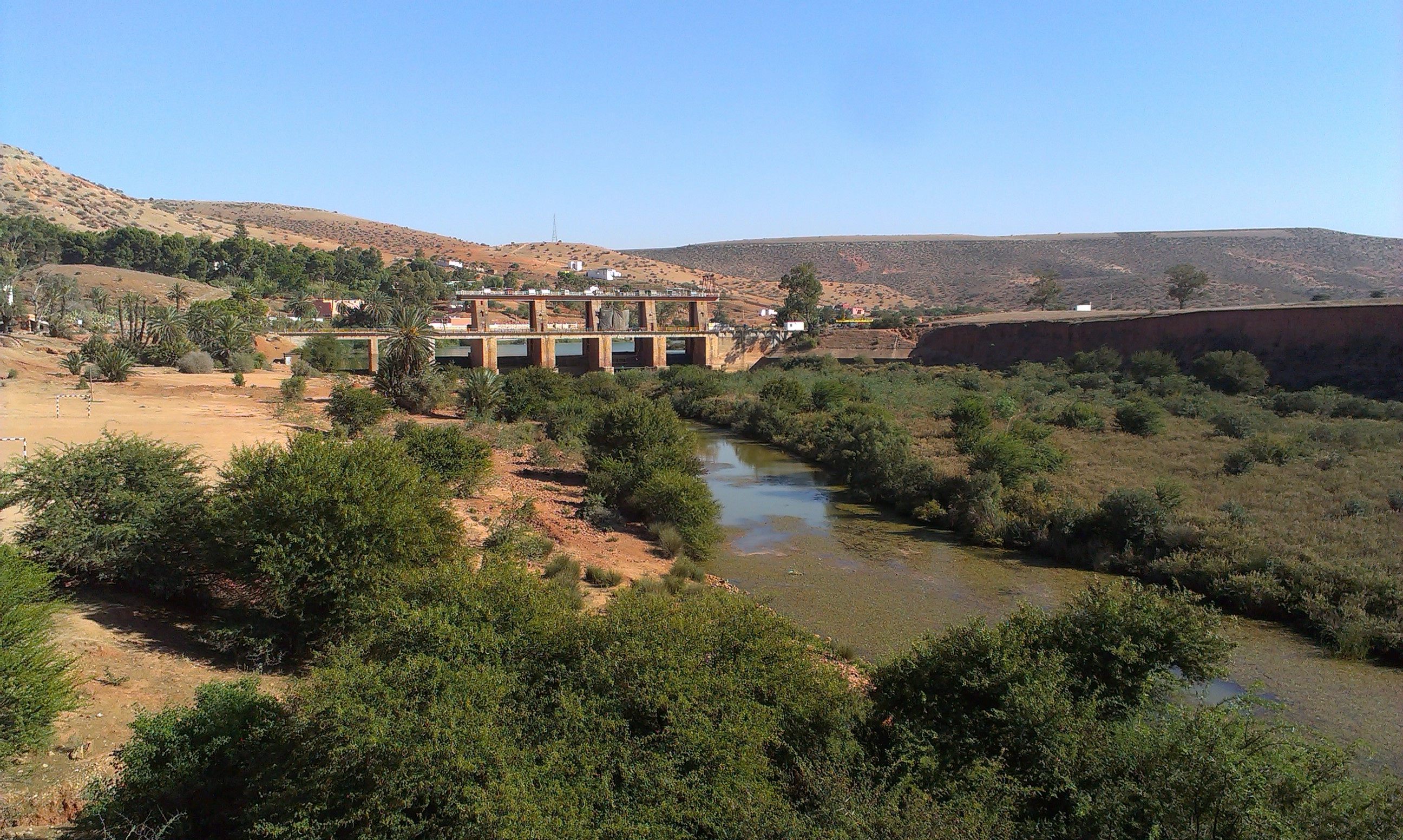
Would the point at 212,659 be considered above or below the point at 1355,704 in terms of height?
above

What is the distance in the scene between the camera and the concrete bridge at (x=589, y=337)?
59.2 meters

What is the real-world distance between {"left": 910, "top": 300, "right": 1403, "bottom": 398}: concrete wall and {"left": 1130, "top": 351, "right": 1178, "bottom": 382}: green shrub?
2742 mm

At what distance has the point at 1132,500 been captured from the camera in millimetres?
20031

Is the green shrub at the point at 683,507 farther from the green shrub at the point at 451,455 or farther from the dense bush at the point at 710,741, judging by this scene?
the dense bush at the point at 710,741

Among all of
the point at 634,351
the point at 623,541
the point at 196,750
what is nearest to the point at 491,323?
the point at 634,351

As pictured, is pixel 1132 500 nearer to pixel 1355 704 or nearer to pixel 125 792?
pixel 1355 704

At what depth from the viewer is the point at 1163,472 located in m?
25.8

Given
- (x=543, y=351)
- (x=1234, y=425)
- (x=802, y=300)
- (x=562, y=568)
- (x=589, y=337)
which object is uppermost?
(x=802, y=300)

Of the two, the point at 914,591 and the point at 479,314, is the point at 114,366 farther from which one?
the point at 914,591

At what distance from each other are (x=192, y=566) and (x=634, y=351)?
6033 cm

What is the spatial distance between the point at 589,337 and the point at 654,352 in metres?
6.44

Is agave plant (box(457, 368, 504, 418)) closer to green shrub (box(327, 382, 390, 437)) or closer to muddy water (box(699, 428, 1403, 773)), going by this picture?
green shrub (box(327, 382, 390, 437))

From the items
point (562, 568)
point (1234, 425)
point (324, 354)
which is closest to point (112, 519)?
point (562, 568)

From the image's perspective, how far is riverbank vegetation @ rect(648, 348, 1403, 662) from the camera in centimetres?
1652
